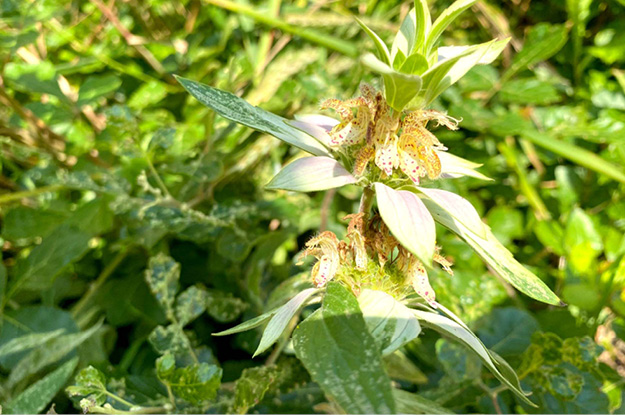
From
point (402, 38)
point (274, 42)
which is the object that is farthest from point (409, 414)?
point (274, 42)

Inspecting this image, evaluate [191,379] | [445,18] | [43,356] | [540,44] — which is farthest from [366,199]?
[540,44]

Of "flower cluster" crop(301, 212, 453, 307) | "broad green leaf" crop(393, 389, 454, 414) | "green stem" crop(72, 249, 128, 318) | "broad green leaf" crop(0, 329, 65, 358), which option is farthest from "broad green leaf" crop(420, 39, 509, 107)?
"green stem" crop(72, 249, 128, 318)

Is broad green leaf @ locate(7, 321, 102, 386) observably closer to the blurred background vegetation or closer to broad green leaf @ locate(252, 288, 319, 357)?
the blurred background vegetation

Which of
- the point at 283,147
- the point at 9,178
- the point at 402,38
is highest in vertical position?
the point at 402,38

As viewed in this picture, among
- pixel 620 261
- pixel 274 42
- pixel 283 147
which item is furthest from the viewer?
pixel 274 42

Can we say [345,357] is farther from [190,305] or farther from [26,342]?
[26,342]

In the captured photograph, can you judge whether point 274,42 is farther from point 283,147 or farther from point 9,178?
point 9,178

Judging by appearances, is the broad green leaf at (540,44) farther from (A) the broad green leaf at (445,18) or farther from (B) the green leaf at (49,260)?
(B) the green leaf at (49,260)
